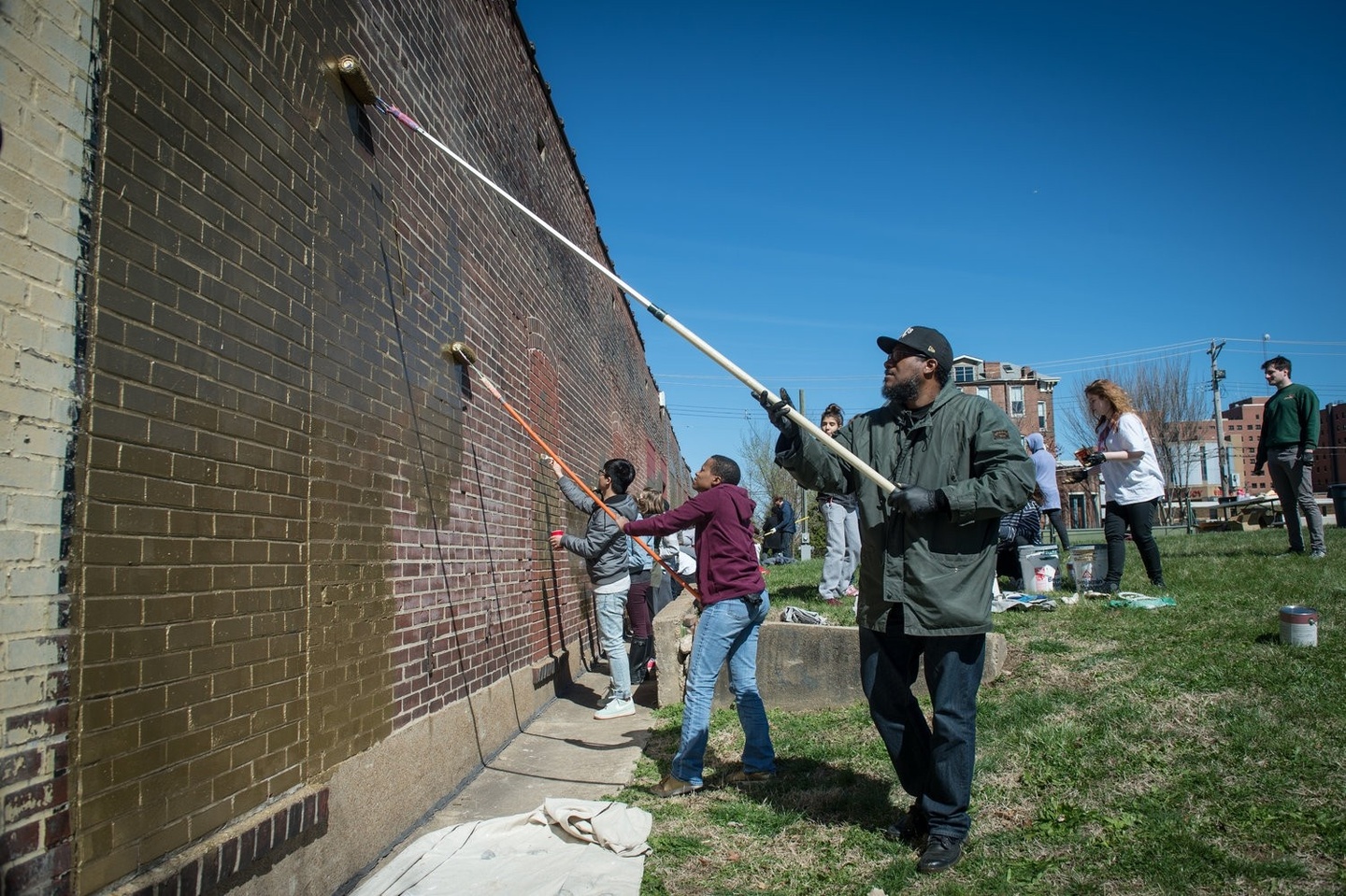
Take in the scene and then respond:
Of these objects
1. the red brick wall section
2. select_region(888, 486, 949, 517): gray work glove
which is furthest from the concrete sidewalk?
select_region(888, 486, 949, 517): gray work glove

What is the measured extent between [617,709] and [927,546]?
159 inches

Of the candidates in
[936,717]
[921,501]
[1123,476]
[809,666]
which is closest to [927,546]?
[921,501]

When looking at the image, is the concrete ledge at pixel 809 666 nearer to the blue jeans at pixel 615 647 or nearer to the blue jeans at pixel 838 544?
the blue jeans at pixel 615 647

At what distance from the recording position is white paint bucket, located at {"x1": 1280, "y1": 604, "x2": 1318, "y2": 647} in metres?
5.04

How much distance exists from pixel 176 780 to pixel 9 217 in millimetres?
1632

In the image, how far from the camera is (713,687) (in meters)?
4.91

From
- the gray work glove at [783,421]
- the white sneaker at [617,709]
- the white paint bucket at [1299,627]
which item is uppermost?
the gray work glove at [783,421]

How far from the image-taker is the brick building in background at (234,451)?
227cm

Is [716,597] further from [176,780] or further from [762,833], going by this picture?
[176,780]

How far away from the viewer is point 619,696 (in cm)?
715

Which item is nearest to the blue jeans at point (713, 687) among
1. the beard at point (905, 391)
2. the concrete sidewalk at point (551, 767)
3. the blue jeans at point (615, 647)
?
the concrete sidewalk at point (551, 767)

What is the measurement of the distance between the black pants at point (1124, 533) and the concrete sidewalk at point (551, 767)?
391 cm

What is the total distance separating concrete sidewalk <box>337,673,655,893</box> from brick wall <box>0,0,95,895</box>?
70.8 inches

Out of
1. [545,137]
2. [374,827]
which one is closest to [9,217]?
[374,827]
